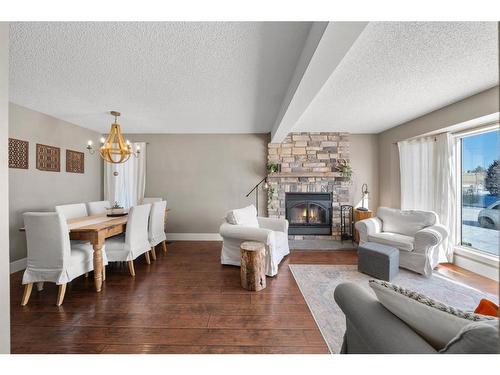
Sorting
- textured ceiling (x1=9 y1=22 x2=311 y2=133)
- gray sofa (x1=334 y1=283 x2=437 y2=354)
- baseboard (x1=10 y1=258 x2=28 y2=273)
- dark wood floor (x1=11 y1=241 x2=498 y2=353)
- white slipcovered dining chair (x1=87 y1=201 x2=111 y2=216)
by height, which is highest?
textured ceiling (x1=9 y1=22 x2=311 y2=133)

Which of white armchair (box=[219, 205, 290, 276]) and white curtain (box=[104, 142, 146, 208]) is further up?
white curtain (box=[104, 142, 146, 208])

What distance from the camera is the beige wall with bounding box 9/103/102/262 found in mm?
2893

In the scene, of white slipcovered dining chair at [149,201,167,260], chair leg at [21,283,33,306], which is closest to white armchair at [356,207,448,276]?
white slipcovered dining chair at [149,201,167,260]

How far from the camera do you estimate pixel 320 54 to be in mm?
1373

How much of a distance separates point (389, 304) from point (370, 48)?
1770 mm

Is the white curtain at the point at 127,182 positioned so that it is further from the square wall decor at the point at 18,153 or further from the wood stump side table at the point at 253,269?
the wood stump side table at the point at 253,269

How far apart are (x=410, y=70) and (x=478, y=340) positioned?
86.7 inches

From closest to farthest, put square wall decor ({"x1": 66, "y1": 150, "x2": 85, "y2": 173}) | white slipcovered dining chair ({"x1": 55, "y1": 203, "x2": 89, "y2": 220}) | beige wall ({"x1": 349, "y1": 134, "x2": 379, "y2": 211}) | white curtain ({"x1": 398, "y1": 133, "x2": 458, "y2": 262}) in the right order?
white slipcovered dining chair ({"x1": 55, "y1": 203, "x2": 89, "y2": 220})
white curtain ({"x1": 398, "y1": 133, "x2": 458, "y2": 262})
square wall decor ({"x1": 66, "y1": 150, "x2": 85, "y2": 173})
beige wall ({"x1": 349, "y1": 134, "x2": 379, "y2": 211})

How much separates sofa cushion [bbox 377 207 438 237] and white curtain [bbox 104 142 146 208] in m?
4.64

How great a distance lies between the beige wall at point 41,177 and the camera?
289 centimetres

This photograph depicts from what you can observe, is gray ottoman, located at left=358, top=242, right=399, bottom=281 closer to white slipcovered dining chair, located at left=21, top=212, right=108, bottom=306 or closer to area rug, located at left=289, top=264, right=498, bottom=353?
area rug, located at left=289, top=264, right=498, bottom=353

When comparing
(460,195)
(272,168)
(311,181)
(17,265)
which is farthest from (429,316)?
(17,265)
